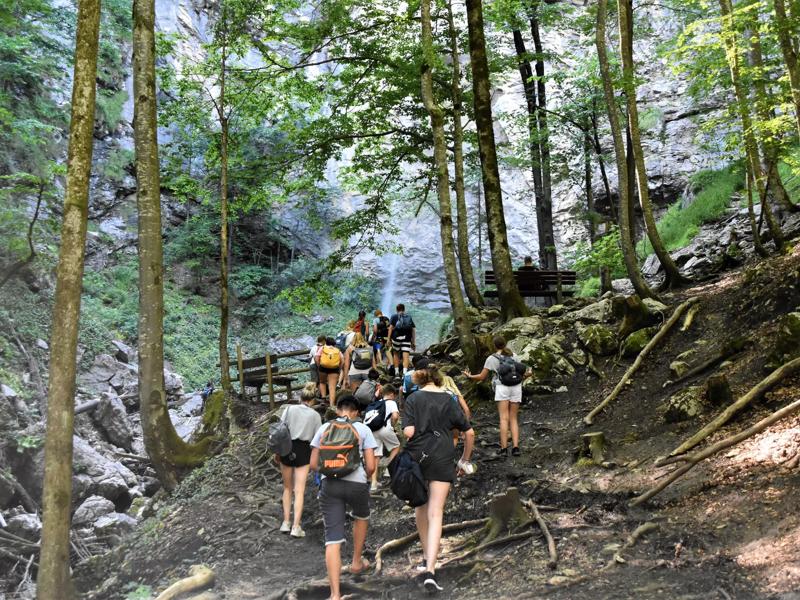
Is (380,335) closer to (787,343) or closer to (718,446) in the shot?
(787,343)

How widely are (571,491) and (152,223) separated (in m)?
6.82

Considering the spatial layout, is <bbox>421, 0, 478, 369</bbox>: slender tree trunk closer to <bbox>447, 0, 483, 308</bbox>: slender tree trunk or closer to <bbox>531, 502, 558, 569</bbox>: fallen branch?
<bbox>447, 0, 483, 308</bbox>: slender tree trunk

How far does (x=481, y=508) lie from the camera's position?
6.76 metres

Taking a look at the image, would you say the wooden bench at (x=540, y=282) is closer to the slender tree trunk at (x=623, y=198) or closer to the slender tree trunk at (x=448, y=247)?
the slender tree trunk at (x=623, y=198)

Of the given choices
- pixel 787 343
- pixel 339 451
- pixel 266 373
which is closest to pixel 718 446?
pixel 787 343

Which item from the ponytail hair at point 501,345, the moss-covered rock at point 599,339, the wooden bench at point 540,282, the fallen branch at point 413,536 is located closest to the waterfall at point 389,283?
the wooden bench at point 540,282

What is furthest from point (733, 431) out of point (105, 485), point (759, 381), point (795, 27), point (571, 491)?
point (105, 485)

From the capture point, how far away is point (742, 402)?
245 inches

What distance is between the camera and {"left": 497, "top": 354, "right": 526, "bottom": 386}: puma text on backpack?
8.05 m

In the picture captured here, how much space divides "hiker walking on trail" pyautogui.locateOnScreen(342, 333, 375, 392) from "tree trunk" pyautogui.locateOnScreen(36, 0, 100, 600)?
552 centimetres

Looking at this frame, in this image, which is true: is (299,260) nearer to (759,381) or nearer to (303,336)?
(303,336)

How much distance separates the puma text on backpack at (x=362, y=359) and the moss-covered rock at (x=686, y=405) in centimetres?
526

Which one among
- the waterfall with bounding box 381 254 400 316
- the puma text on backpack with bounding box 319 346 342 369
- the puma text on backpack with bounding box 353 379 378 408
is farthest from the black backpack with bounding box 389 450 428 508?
the waterfall with bounding box 381 254 400 316

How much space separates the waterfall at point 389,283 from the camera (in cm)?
3831
